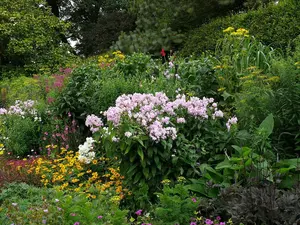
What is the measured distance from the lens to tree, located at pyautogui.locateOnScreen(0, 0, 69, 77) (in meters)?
16.8

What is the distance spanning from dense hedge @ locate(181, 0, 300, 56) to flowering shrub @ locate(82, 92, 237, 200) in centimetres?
465

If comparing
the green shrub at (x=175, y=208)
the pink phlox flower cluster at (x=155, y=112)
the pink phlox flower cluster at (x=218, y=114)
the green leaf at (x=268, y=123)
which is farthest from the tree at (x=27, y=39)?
the green shrub at (x=175, y=208)

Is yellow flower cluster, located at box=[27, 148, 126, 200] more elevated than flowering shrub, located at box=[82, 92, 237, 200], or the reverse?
flowering shrub, located at box=[82, 92, 237, 200]

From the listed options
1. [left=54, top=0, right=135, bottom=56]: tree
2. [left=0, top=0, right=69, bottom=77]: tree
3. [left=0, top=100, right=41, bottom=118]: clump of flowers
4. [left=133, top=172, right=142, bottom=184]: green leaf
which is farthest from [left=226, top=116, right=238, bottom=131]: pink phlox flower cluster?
[left=54, top=0, right=135, bottom=56]: tree

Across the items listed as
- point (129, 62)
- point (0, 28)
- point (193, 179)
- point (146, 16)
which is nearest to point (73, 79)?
point (129, 62)

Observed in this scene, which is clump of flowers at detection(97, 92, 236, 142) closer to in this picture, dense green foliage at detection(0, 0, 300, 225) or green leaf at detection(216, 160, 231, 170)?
dense green foliage at detection(0, 0, 300, 225)

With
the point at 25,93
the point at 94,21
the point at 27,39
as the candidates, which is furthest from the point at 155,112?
the point at 94,21

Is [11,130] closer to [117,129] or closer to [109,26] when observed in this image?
[117,129]

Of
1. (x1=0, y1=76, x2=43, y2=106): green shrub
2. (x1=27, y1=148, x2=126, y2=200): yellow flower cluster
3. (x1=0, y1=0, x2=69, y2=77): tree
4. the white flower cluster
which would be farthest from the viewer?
(x1=0, y1=0, x2=69, y2=77): tree

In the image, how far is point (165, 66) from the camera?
8.45m

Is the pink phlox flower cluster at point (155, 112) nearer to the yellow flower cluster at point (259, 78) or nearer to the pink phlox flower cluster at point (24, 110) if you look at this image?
the yellow flower cluster at point (259, 78)

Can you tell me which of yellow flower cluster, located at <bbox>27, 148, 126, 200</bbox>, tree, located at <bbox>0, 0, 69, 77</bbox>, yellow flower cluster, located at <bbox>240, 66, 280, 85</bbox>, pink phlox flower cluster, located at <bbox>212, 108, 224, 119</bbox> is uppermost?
tree, located at <bbox>0, 0, 69, 77</bbox>

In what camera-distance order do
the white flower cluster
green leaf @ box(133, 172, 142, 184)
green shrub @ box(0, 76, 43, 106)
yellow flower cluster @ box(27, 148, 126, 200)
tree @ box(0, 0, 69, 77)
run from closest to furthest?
green leaf @ box(133, 172, 142, 184) < yellow flower cluster @ box(27, 148, 126, 200) < the white flower cluster < green shrub @ box(0, 76, 43, 106) < tree @ box(0, 0, 69, 77)

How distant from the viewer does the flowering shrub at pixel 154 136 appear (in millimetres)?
4410
